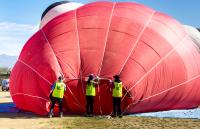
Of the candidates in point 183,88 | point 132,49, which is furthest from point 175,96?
point 132,49

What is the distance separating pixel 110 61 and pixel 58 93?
6.75ft

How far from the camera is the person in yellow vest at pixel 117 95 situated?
13617mm

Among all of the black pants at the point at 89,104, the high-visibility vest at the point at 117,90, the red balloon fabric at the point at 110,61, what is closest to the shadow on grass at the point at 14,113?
the red balloon fabric at the point at 110,61

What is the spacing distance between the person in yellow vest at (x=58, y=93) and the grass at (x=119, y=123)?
1.43 ft

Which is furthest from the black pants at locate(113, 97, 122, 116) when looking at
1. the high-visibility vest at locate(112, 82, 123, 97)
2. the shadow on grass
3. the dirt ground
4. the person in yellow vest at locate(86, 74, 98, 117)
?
the shadow on grass

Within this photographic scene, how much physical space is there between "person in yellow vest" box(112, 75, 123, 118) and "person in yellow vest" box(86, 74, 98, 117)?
65 cm

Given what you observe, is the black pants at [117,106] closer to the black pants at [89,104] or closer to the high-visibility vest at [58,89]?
the black pants at [89,104]

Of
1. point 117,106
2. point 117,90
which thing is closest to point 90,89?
point 117,90

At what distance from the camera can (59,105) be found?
559 inches

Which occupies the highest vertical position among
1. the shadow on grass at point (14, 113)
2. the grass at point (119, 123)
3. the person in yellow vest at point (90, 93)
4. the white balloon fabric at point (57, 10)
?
the white balloon fabric at point (57, 10)

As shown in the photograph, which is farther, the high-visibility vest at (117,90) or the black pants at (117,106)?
the black pants at (117,106)

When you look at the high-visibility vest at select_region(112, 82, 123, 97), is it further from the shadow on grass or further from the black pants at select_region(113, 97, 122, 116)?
the shadow on grass

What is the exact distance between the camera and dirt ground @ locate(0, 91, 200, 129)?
12000 mm

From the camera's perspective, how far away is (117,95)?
44.8ft
